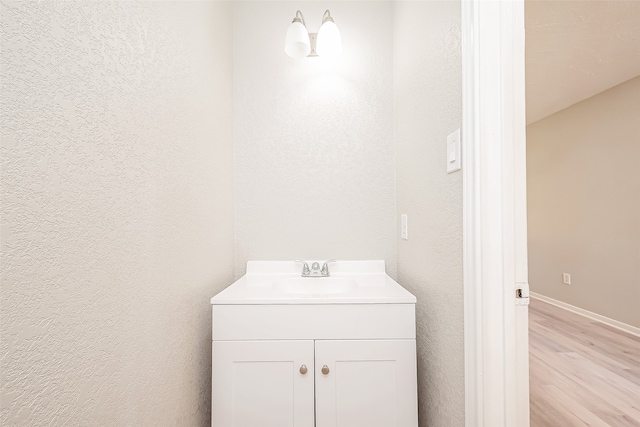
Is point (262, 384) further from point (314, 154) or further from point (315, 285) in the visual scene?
point (314, 154)

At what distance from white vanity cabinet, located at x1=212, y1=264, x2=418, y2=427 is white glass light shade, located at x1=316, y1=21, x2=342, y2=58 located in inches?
47.2

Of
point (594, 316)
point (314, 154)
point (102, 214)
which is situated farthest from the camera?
point (594, 316)

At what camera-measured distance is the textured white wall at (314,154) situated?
1.49 metres

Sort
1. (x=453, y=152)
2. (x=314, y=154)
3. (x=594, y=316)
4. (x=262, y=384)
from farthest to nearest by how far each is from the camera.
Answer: (x=594, y=316) < (x=314, y=154) < (x=262, y=384) < (x=453, y=152)

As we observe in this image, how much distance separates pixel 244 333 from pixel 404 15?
1612 mm

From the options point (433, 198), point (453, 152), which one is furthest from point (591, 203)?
point (453, 152)

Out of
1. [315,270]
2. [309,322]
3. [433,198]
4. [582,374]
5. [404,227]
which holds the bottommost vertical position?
[582,374]

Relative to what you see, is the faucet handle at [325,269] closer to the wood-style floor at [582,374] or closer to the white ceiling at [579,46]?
the wood-style floor at [582,374]

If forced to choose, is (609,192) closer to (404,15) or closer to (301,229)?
(404,15)

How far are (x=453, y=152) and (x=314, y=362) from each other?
0.88 m

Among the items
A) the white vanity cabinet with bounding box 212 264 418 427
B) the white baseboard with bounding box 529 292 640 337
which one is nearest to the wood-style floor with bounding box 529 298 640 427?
the white baseboard with bounding box 529 292 640 337

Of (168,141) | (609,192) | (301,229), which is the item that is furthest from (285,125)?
(609,192)

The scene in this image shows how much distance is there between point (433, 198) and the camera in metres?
1.02

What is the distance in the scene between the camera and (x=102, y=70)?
2.13ft
